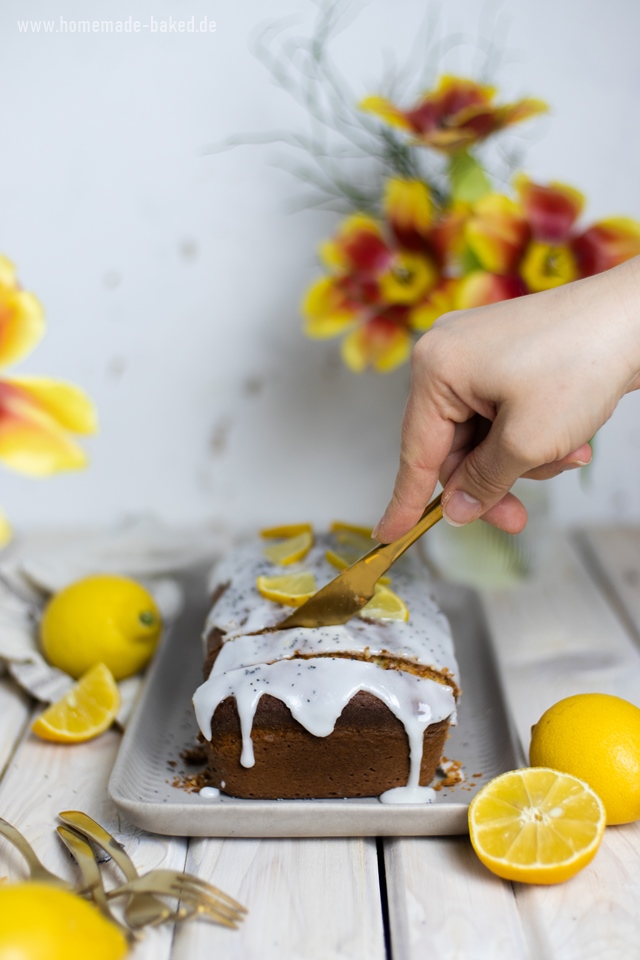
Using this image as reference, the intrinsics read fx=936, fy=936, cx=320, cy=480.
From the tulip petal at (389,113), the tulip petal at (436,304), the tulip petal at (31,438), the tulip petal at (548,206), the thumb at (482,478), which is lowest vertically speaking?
the tulip petal at (31,438)

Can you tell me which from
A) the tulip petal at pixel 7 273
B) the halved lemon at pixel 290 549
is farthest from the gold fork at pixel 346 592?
the tulip petal at pixel 7 273

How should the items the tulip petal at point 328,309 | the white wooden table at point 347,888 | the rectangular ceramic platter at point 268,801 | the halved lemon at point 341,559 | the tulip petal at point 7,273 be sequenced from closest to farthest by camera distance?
the white wooden table at point 347,888
the rectangular ceramic platter at point 268,801
the halved lemon at point 341,559
the tulip petal at point 328,309
the tulip petal at point 7,273

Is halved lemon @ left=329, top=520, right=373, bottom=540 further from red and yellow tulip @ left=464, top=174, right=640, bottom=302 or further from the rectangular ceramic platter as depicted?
red and yellow tulip @ left=464, top=174, right=640, bottom=302

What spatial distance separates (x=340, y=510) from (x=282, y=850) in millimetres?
921

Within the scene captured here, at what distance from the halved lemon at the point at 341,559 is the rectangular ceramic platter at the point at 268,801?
0.72 feet

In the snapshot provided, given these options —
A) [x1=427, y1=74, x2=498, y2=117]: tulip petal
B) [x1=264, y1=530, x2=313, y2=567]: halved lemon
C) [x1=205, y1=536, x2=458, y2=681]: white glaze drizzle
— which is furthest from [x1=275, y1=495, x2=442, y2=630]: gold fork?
[x1=427, y1=74, x2=498, y2=117]: tulip petal

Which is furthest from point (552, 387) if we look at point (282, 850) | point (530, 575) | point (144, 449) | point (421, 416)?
point (144, 449)

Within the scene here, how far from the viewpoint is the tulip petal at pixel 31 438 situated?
1.68m

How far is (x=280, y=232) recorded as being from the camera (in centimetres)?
167

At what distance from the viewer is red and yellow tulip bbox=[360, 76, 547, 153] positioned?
1279 millimetres

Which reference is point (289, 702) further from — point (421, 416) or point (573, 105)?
point (573, 105)

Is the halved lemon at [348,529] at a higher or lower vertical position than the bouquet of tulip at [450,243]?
lower

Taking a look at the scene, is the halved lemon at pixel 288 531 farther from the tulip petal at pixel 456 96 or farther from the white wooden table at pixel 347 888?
the tulip petal at pixel 456 96

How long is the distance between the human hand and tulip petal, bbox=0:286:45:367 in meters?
0.91
